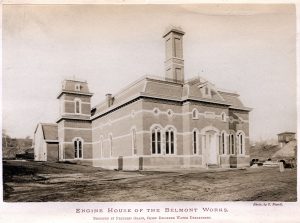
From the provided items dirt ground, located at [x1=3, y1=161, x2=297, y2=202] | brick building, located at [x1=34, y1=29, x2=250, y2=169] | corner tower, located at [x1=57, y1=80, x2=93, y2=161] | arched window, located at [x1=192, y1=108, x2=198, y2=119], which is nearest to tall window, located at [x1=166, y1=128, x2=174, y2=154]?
brick building, located at [x1=34, y1=29, x2=250, y2=169]

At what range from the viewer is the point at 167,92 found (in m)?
5.51

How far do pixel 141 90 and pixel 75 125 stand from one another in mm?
1024

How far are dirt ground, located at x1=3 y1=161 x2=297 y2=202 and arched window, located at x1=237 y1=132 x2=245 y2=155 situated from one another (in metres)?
0.43

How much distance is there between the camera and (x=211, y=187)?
4586 millimetres

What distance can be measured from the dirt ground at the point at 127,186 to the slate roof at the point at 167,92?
91cm

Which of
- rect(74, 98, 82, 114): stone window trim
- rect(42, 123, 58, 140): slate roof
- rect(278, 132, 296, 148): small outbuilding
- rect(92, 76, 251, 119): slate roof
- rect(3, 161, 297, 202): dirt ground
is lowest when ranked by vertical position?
rect(3, 161, 297, 202): dirt ground

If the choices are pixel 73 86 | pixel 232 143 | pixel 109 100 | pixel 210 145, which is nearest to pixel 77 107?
pixel 109 100

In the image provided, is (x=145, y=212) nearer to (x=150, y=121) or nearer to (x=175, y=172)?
(x=175, y=172)

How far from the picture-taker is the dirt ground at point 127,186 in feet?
14.3

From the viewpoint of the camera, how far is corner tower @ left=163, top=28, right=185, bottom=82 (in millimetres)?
4379

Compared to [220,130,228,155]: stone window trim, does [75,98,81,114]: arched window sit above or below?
above

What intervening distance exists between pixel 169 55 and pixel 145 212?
1.89 m

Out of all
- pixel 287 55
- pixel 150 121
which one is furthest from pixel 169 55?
pixel 287 55

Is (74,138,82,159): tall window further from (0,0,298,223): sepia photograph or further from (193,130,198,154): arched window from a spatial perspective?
(193,130,198,154): arched window
